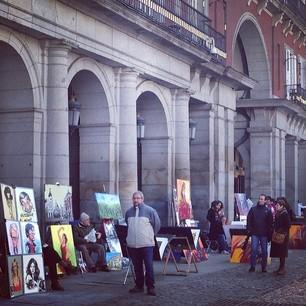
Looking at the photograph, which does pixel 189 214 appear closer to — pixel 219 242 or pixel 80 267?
pixel 219 242

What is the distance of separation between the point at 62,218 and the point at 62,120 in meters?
2.01

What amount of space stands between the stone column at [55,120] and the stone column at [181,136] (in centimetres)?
692

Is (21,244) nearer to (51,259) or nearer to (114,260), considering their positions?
(51,259)

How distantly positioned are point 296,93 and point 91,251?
827 inches

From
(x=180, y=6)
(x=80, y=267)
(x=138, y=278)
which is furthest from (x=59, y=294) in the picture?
(x=180, y=6)

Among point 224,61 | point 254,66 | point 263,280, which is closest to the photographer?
point 263,280

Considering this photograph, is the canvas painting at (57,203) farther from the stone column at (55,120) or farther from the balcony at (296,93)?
the balcony at (296,93)

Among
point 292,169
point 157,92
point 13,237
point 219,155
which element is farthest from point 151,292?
point 292,169

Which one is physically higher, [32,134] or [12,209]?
[32,134]

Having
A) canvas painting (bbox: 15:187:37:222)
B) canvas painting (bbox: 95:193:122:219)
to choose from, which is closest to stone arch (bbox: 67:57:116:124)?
canvas painting (bbox: 95:193:122:219)

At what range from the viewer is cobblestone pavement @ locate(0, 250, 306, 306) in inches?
476

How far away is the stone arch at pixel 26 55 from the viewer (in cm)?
1492

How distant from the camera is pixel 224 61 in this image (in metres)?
25.3

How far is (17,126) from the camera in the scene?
631 inches
